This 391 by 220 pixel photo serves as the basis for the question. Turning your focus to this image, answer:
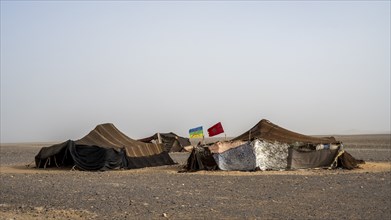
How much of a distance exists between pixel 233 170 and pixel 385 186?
9.56m

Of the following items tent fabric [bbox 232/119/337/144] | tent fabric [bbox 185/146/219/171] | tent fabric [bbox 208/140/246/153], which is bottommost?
tent fabric [bbox 185/146/219/171]

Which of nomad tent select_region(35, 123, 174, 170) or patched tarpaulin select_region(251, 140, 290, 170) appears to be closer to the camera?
patched tarpaulin select_region(251, 140, 290, 170)

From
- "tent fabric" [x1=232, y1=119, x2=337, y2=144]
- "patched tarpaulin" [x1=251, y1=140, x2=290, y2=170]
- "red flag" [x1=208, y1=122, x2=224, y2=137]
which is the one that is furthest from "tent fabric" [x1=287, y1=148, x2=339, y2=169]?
"red flag" [x1=208, y1=122, x2=224, y2=137]

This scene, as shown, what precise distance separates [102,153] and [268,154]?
910 centimetres

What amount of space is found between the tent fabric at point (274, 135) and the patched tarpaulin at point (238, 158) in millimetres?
802

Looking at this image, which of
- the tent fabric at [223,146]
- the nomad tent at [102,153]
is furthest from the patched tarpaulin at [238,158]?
the nomad tent at [102,153]

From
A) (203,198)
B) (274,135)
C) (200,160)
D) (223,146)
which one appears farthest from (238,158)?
(203,198)

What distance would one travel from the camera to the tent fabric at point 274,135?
26.1 meters

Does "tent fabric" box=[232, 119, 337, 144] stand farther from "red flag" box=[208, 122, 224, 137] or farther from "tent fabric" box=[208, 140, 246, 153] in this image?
"red flag" box=[208, 122, 224, 137]

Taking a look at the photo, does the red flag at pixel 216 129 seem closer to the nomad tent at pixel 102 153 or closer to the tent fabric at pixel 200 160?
the tent fabric at pixel 200 160

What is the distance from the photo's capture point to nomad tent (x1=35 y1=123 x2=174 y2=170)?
90.3 feet

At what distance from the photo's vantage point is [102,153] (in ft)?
90.1

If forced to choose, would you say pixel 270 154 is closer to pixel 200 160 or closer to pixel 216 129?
pixel 200 160

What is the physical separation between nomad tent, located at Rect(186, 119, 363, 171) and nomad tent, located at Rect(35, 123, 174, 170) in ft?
14.9
